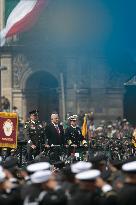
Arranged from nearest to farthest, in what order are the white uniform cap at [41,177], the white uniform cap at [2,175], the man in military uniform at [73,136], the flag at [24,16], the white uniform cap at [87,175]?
the white uniform cap at [87,175]
the white uniform cap at [41,177]
the white uniform cap at [2,175]
the man in military uniform at [73,136]
the flag at [24,16]

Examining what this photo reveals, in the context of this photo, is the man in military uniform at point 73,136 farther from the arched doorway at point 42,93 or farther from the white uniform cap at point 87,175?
the arched doorway at point 42,93

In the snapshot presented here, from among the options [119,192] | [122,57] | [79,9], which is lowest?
[119,192]

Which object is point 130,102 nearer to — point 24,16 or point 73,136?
point 24,16

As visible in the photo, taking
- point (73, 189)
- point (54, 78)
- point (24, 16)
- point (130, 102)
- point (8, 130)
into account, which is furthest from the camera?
point (54, 78)

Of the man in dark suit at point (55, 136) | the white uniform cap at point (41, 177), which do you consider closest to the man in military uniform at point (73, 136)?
the man in dark suit at point (55, 136)

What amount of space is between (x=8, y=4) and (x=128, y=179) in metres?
48.6

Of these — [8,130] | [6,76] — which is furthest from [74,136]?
[6,76]

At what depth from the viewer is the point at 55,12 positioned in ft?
184

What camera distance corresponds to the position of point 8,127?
A: 28328mm

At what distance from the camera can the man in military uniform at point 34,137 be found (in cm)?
2775

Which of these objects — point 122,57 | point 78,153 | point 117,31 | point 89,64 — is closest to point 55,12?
point 89,64

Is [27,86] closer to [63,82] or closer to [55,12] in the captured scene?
[63,82]

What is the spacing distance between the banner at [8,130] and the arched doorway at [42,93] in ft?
106

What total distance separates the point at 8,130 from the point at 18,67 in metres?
33.7
